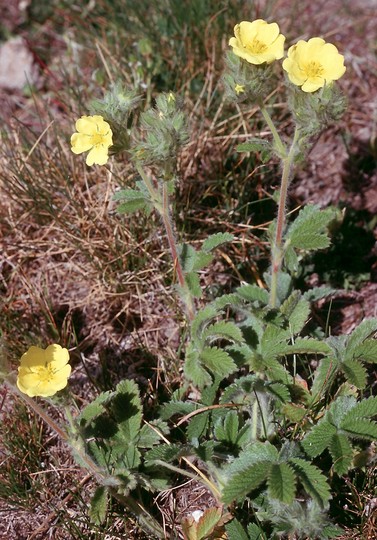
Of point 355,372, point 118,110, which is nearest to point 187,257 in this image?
point 118,110

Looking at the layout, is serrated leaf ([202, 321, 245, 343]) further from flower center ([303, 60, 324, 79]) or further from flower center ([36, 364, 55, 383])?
flower center ([303, 60, 324, 79])

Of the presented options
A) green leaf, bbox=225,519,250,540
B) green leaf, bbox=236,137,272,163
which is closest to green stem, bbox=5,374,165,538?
green leaf, bbox=225,519,250,540

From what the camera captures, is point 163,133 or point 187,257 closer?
point 163,133

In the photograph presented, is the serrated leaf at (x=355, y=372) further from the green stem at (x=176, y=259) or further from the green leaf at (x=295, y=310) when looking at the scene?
the green stem at (x=176, y=259)

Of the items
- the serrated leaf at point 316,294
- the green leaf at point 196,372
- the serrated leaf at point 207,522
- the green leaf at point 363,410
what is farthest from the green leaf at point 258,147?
the serrated leaf at point 207,522

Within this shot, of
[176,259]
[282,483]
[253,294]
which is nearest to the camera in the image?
[282,483]

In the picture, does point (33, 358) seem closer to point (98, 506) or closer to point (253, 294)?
point (98, 506)

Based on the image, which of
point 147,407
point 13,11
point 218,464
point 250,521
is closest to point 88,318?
point 147,407

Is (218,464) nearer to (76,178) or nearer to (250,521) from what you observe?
(250,521)
